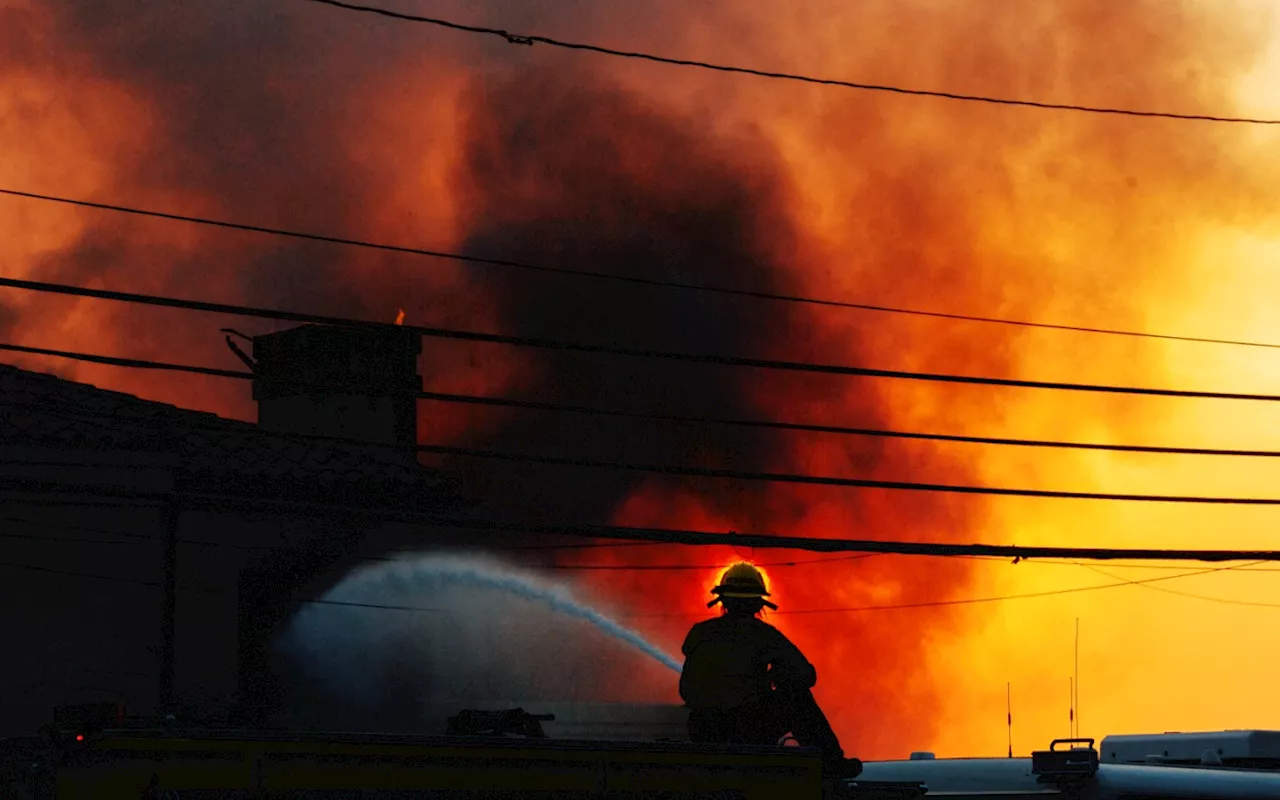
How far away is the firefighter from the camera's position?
8.91 m

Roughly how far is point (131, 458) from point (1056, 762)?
22.4m

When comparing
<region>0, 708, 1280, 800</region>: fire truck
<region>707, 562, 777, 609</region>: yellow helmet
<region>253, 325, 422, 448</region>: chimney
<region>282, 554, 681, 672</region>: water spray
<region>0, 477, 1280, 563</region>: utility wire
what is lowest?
<region>0, 708, 1280, 800</region>: fire truck

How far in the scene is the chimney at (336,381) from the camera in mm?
39312

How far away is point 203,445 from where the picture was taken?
32.7 meters

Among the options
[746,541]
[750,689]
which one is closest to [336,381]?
[746,541]

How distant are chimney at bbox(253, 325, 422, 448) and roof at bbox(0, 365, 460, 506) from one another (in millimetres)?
1957

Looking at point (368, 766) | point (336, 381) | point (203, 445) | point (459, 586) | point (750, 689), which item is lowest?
point (368, 766)

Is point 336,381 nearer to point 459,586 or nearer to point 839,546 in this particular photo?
point 459,586

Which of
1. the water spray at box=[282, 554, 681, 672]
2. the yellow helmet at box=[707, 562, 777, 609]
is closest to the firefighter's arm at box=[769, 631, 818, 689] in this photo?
the yellow helmet at box=[707, 562, 777, 609]

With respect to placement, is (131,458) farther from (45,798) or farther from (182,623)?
(45,798)

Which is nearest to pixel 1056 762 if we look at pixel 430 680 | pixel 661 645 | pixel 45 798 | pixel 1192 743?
pixel 1192 743

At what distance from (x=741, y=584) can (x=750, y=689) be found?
1.81 feet

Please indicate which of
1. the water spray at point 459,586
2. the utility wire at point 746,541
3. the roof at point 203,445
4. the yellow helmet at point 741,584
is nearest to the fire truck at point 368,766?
the yellow helmet at point 741,584

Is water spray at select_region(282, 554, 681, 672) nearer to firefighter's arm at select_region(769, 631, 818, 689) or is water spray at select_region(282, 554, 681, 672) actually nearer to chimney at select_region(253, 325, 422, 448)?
chimney at select_region(253, 325, 422, 448)
